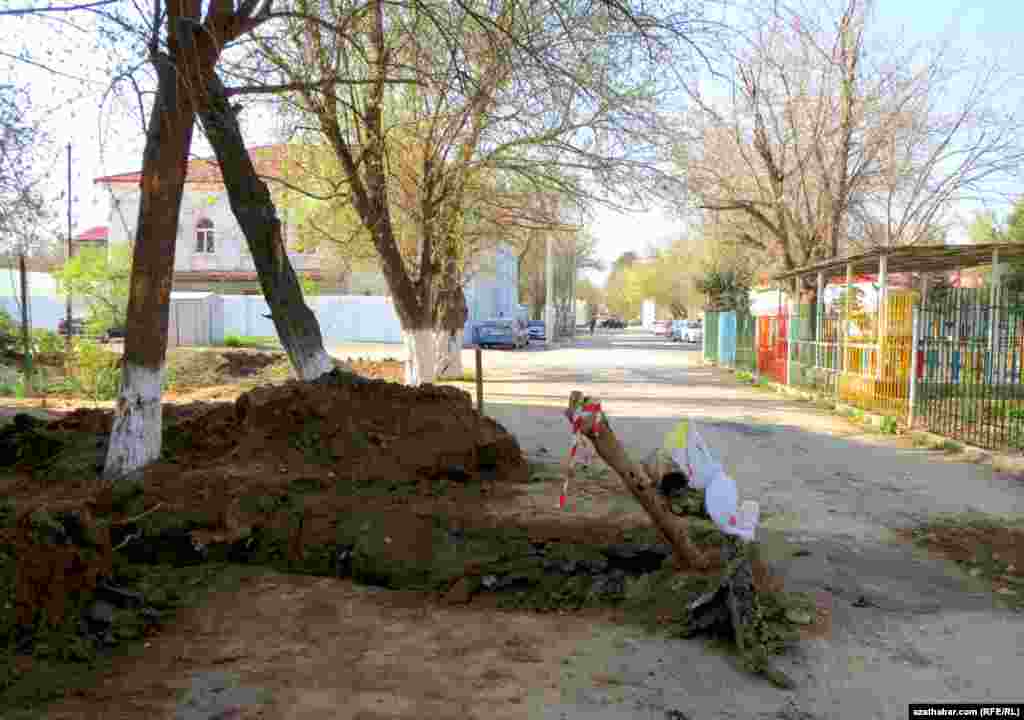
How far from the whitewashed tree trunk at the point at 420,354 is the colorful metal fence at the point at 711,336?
56.9ft

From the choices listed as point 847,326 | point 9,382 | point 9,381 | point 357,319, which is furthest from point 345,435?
point 357,319

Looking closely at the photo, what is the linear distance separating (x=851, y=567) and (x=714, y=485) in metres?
2.06

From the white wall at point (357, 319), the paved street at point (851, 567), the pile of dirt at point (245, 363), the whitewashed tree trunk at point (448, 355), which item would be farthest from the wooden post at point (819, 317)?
the white wall at point (357, 319)

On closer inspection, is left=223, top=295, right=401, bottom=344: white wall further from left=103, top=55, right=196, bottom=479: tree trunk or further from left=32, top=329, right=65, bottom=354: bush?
left=103, top=55, right=196, bottom=479: tree trunk

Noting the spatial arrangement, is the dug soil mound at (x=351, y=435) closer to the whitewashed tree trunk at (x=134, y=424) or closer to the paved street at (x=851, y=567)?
the whitewashed tree trunk at (x=134, y=424)

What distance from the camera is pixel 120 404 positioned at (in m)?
7.45

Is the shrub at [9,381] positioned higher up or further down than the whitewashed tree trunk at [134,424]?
further down

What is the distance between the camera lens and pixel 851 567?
6043mm

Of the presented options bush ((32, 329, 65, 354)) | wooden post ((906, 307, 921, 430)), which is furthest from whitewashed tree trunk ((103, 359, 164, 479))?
bush ((32, 329, 65, 354))

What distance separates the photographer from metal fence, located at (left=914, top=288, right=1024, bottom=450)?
36.7 feet

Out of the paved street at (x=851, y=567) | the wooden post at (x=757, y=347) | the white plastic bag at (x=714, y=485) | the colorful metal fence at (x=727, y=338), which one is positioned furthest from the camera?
the colorful metal fence at (x=727, y=338)

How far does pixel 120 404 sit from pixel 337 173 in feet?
36.8

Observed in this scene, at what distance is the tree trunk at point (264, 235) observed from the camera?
8695mm

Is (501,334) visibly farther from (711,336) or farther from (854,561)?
(854,561)
